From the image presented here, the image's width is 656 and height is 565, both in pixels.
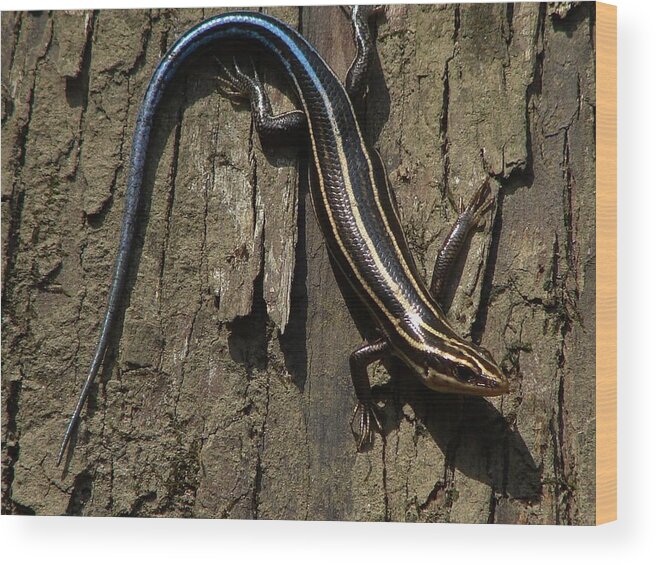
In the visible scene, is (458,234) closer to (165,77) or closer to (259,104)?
(259,104)

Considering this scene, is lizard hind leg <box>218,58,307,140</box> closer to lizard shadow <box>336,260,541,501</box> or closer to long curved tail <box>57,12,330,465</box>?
long curved tail <box>57,12,330,465</box>

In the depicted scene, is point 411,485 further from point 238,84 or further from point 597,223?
point 238,84

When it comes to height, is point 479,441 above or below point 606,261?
below

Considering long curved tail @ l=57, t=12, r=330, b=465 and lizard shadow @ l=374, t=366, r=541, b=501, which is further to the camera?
long curved tail @ l=57, t=12, r=330, b=465

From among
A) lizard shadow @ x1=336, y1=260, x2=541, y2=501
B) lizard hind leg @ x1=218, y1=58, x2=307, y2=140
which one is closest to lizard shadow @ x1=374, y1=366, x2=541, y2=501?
lizard shadow @ x1=336, y1=260, x2=541, y2=501

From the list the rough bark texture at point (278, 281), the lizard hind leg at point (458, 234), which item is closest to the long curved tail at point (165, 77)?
the rough bark texture at point (278, 281)

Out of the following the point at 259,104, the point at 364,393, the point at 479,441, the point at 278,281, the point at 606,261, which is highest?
A: the point at 259,104

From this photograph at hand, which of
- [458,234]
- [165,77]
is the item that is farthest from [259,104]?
[458,234]
